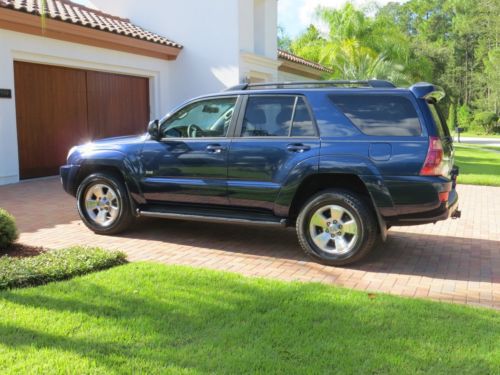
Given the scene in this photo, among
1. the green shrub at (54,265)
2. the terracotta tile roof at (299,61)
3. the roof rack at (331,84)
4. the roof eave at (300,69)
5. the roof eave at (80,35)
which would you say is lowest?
the green shrub at (54,265)

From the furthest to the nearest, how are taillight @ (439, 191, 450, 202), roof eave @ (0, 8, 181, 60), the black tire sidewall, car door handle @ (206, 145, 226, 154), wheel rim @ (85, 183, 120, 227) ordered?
roof eave @ (0, 8, 181, 60), wheel rim @ (85, 183, 120, 227), the black tire sidewall, car door handle @ (206, 145, 226, 154), taillight @ (439, 191, 450, 202)

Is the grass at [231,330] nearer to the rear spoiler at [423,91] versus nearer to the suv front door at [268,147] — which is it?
the suv front door at [268,147]

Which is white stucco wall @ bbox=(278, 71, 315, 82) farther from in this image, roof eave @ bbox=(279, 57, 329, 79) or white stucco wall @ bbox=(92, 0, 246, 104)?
white stucco wall @ bbox=(92, 0, 246, 104)

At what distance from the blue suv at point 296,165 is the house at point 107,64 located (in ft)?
19.0

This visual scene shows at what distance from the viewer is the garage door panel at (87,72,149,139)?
551 inches

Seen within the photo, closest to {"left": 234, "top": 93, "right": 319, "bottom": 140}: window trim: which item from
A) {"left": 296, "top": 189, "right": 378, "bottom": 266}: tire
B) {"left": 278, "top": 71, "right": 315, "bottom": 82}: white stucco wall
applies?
{"left": 296, "top": 189, "right": 378, "bottom": 266}: tire

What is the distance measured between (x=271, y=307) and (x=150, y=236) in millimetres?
3157

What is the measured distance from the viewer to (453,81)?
5747 centimetres

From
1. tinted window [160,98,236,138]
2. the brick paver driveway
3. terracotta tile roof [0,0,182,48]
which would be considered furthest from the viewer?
terracotta tile roof [0,0,182,48]

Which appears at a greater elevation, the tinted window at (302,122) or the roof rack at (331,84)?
the roof rack at (331,84)

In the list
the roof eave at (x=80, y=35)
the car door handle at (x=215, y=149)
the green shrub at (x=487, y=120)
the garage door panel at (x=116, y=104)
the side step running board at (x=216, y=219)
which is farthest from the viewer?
the green shrub at (x=487, y=120)

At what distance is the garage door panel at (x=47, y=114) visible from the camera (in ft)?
39.3

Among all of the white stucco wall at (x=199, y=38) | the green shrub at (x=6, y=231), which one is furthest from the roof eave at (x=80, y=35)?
the green shrub at (x=6, y=231)

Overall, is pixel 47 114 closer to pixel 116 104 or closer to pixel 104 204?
pixel 116 104
